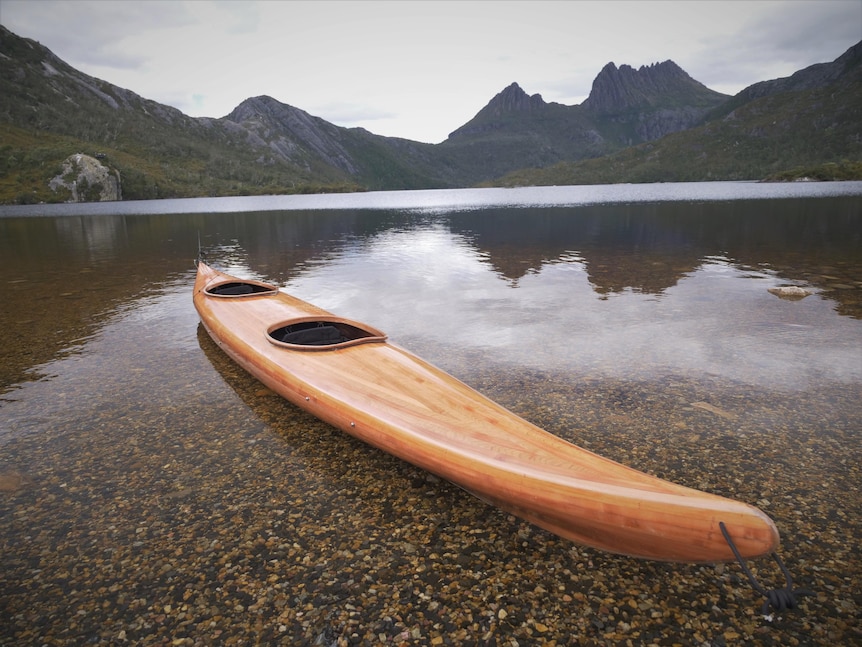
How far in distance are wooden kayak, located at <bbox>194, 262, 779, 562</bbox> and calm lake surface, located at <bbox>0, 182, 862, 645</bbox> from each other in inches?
25.3

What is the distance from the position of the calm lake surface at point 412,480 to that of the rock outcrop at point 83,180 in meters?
168

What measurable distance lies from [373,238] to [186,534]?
39.2m

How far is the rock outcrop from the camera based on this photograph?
14600 centimetres

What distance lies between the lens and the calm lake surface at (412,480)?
465cm

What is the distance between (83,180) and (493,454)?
187921mm

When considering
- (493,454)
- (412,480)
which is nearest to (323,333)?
(412,480)

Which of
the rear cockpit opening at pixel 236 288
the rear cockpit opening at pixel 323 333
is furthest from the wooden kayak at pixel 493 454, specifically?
the rear cockpit opening at pixel 236 288

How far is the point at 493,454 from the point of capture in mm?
5652

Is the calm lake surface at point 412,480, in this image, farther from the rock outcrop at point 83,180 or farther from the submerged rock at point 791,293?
the rock outcrop at point 83,180

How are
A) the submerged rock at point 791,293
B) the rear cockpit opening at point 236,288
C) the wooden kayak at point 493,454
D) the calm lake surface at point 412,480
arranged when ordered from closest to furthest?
the wooden kayak at point 493,454 → the calm lake surface at point 412,480 → the rear cockpit opening at point 236,288 → the submerged rock at point 791,293

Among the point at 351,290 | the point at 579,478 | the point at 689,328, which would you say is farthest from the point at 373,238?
the point at 579,478

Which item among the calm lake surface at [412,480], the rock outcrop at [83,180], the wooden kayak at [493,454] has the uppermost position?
the rock outcrop at [83,180]

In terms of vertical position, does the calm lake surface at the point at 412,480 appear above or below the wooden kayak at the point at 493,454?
below

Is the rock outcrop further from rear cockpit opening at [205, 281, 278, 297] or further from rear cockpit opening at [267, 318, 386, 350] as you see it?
rear cockpit opening at [267, 318, 386, 350]
